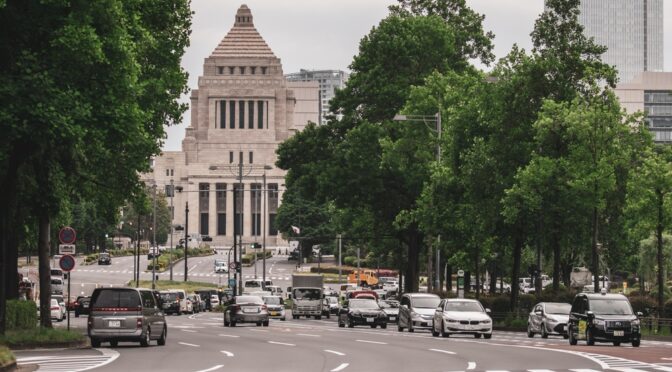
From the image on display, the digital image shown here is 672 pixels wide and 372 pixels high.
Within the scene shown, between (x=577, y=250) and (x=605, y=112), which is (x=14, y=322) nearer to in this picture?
(x=605, y=112)

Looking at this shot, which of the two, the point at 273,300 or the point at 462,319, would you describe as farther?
the point at 273,300

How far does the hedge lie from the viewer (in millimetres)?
44219

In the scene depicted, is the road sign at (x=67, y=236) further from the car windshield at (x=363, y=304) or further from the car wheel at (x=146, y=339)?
the car windshield at (x=363, y=304)

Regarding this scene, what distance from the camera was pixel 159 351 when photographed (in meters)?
36.5

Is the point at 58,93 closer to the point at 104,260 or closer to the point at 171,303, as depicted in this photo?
the point at 171,303

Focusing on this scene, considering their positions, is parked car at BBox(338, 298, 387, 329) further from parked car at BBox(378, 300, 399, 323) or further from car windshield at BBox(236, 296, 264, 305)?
parked car at BBox(378, 300, 399, 323)

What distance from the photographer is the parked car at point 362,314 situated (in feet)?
210

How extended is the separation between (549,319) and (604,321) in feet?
30.4

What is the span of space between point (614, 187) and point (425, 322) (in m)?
9.49

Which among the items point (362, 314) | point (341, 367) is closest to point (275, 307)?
point (362, 314)

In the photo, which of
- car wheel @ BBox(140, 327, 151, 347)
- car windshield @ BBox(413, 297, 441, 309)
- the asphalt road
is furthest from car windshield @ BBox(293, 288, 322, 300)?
car wheel @ BBox(140, 327, 151, 347)

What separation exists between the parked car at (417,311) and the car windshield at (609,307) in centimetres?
1451

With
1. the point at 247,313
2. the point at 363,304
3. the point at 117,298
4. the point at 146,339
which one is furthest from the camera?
the point at 363,304

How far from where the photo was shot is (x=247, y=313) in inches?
2493
